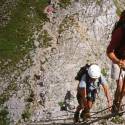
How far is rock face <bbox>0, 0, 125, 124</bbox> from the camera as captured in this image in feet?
85.1

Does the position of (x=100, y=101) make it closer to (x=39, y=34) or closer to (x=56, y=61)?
(x=56, y=61)

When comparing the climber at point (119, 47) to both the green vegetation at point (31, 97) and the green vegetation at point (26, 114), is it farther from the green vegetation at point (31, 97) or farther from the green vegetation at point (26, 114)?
the green vegetation at point (31, 97)

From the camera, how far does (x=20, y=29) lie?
96.3 feet

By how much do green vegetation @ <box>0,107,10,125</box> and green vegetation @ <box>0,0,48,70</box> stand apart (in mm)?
2998

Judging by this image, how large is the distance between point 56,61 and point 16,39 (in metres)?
2.99

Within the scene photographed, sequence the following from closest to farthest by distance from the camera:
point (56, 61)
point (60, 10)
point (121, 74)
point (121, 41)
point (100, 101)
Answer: point (121, 41) < point (121, 74) < point (100, 101) < point (56, 61) < point (60, 10)

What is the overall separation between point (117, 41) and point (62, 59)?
42.0 feet

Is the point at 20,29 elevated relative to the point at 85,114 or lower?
elevated

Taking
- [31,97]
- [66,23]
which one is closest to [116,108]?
[31,97]

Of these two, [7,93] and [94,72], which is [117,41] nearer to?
[94,72]

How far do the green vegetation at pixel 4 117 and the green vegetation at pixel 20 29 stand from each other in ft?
9.83

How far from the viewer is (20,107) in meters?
26.3

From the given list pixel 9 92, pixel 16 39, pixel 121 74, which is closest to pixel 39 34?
pixel 16 39

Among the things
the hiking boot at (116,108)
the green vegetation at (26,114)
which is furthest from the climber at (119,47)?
the green vegetation at (26,114)
